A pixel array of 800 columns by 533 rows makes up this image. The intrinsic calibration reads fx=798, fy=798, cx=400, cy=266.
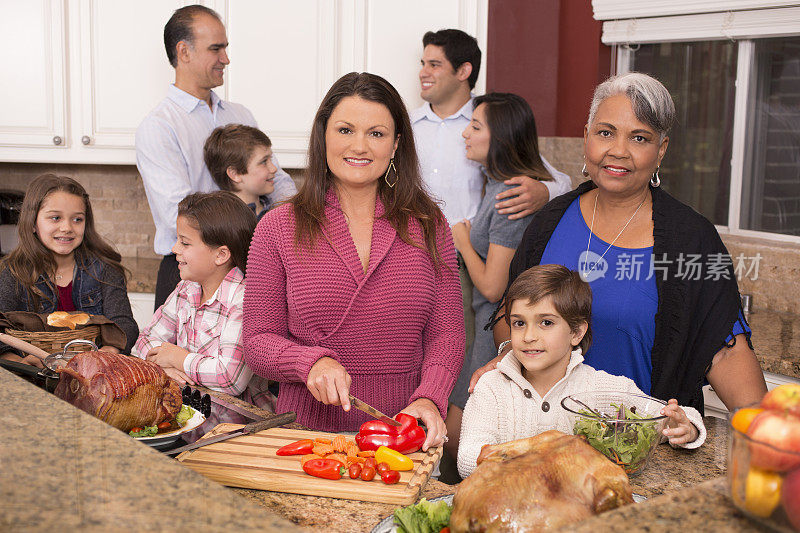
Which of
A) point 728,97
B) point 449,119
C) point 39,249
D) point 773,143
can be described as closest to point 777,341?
point 773,143

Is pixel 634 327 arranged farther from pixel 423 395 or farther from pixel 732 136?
pixel 732 136

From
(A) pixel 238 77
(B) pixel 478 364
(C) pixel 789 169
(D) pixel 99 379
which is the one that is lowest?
(B) pixel 478 364

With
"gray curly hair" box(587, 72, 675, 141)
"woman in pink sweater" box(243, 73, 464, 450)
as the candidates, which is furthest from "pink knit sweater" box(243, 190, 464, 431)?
"gray curly hair" box(587, 72, 675, 141)

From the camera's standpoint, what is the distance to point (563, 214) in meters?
1.93

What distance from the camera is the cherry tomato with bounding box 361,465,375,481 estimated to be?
1.21 m

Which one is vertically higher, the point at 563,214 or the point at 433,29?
the point at 433,29

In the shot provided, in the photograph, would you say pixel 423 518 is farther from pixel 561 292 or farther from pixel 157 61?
pixel 157 61

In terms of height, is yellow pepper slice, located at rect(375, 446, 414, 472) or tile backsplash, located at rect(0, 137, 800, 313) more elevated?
tile backsplash, located at rect(0, 137, 800, 313)

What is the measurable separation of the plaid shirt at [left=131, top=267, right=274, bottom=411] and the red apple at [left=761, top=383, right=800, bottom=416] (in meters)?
1.46

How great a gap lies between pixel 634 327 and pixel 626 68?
6.99 feet

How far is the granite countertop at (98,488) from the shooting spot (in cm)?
66

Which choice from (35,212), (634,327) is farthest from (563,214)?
(35,212)

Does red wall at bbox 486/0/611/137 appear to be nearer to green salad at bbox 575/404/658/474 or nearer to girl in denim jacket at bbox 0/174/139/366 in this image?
girl in denim jacket at bbox 0/174/139/366

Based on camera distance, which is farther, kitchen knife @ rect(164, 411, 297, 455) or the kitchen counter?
kitchen knife @ rect(164, 411, 297, 455)
